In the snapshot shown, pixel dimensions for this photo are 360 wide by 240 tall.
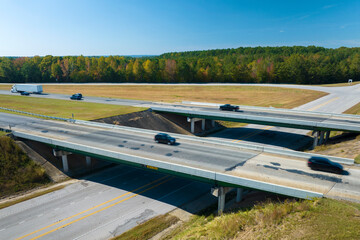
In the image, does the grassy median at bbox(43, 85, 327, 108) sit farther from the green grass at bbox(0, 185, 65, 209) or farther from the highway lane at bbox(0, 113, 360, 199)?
the green grass at bbox(0, 185, 65, 209)

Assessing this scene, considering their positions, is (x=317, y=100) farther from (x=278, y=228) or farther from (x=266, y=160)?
(x=278, y=228)

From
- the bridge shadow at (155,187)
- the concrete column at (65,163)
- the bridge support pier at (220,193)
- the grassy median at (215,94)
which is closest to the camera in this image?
the bridge support pier at (220,193)

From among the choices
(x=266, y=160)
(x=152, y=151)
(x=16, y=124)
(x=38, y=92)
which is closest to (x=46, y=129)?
(x=16, y=124)

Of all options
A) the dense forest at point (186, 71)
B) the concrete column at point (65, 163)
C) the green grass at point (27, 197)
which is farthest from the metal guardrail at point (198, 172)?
the dense forest at point (186, 71)

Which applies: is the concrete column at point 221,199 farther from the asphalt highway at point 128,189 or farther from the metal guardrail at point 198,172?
the asphalt highway at point 128,189

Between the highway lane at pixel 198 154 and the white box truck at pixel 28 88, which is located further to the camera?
the white box truck at pixel 28 88

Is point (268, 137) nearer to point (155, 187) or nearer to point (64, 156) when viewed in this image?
point (155, 187)
